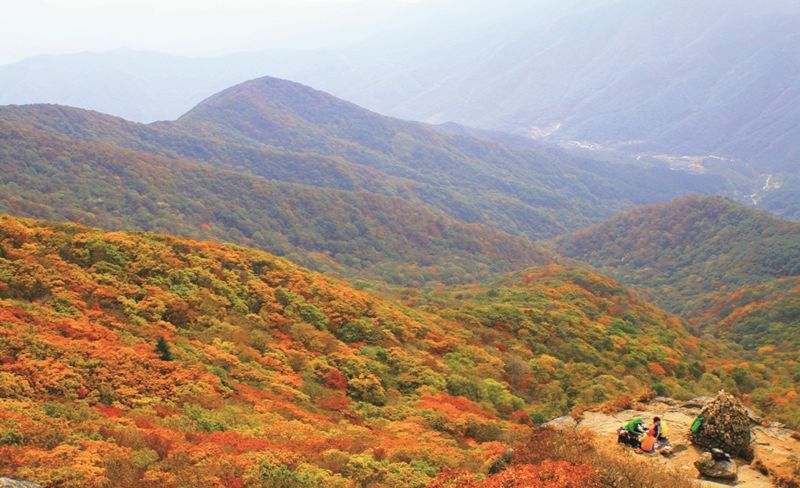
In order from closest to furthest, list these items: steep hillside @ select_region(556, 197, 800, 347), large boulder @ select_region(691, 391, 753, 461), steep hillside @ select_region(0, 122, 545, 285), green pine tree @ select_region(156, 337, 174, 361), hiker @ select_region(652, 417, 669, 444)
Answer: large boulder @ select_region(691, 391, 753, 461)
hiker @ select_region(652, 417, 669, 444)
green pine tree @ select_region(156, 337, 174, 361)
steep hillside @ select_region(556, 197, 800, 347)
steep hillside @ select_region(0, 122, 545, 285)

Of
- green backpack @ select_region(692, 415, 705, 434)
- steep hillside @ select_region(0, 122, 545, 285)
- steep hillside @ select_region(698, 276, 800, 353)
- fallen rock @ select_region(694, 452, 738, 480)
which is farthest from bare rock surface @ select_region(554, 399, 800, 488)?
steep hillside @ select_region(0, 122, 545, 285)

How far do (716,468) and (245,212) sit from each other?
129 metres

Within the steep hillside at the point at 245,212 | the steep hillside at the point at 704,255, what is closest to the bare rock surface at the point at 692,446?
the steep hillside at the point at 704,255

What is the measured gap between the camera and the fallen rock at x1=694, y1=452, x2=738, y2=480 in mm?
16266

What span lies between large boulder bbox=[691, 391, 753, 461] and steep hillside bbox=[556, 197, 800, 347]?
62874 mm

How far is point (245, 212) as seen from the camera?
449 ft

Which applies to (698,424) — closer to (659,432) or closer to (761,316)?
(659,432)

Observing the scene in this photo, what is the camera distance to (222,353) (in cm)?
2555

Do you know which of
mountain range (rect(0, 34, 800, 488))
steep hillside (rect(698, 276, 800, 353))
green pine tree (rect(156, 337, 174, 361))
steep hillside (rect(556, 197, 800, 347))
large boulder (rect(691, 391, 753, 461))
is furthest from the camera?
steep hillside (rect(556, 197, 800, 347))

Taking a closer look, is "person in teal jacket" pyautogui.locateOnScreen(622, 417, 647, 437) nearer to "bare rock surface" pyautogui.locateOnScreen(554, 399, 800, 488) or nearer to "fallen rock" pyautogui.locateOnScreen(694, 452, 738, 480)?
"bare rock surface" pyautogui.locateOnScreen(554, 399, 800, 488)

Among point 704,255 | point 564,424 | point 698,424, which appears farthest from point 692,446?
point 704,255

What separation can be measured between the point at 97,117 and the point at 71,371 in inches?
8028

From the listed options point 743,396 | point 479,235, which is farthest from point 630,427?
point 479,235

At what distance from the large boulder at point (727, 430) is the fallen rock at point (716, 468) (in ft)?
3.98
